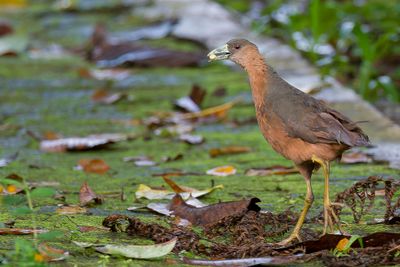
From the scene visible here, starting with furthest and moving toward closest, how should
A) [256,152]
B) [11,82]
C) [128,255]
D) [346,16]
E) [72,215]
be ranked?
[346,16]
[11,82]
[256,152]
[72,215]
[128,255]

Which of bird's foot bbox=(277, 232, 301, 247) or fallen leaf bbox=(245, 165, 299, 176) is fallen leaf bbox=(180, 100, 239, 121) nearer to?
fallen leaf bbox=(245, 165, 299, 176)

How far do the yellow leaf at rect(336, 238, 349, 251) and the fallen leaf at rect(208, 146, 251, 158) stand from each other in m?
2.01

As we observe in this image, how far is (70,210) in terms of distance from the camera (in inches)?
136

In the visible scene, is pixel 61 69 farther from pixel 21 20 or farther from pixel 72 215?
pixel 72 215

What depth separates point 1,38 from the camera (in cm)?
825

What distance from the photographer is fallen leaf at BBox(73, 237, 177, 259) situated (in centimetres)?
273

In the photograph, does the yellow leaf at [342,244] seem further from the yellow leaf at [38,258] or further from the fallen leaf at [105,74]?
the fallen leaf at [105,74]

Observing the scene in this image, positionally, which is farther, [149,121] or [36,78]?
[36,78]

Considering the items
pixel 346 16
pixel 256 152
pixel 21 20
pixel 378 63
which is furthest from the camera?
pixel 21 20

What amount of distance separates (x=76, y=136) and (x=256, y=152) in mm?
1152

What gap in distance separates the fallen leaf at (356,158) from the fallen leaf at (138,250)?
1919 mm

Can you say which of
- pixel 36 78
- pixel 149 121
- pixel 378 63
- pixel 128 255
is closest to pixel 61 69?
pixel 36 78

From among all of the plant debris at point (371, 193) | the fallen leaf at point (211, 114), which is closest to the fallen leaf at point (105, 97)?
the fallen leaf at point (211, 114)

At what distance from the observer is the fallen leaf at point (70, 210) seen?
3422 mm
